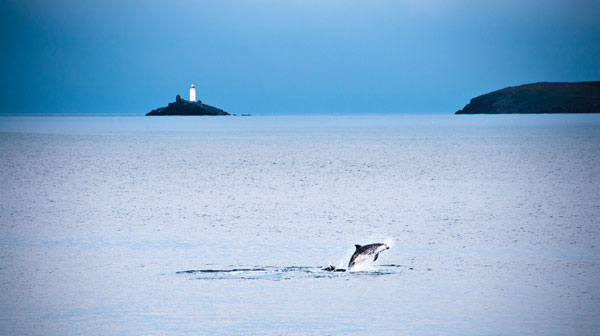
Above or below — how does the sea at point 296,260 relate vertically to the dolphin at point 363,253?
below

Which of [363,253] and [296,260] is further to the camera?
[296,260]

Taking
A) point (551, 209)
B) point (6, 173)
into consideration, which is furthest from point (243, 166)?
point (551, 209)

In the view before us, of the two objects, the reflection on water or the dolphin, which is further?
the dolphin

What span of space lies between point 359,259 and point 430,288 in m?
1.74

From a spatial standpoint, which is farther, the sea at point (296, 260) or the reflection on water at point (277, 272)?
the reflection on water at point (277, 272)

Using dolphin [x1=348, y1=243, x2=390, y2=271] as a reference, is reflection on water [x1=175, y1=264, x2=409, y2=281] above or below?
below

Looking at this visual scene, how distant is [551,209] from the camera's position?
2069 centimetres

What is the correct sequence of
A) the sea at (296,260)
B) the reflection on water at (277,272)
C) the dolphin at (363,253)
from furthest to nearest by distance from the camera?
the dolphin at (363,253)
the reflection on water at (277,272)
the sea at (296,260)

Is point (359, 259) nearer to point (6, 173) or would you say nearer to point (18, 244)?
point (18, 244)

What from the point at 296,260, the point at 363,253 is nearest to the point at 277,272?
the point at 296,260

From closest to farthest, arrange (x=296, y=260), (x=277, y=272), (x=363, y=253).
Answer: (x=277, y=272) → (x=363, y=253) → (x=296, y=260)

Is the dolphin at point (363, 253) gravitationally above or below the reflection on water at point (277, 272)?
above

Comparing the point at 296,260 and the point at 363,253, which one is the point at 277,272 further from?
the point at 363,253

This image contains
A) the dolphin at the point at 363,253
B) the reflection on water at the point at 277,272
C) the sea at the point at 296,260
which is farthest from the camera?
the dolphin at the point at 363,253
